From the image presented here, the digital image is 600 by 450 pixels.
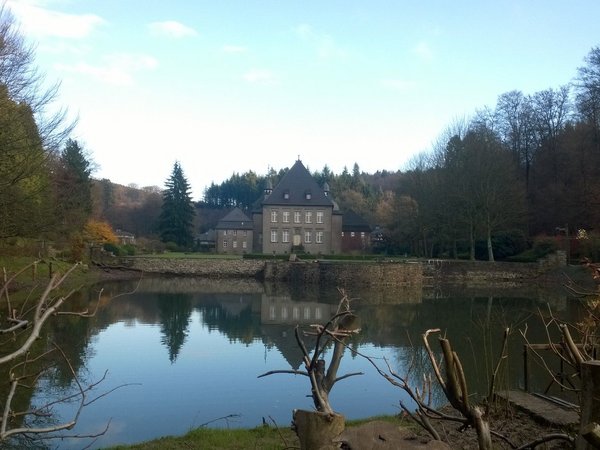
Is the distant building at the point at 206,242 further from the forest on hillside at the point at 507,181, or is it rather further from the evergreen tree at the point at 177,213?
the forest on hillside at the point at 507,181

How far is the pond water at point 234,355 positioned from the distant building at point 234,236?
27.9m

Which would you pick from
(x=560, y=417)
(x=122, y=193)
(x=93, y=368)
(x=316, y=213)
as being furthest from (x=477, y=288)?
(x=122, y=193)

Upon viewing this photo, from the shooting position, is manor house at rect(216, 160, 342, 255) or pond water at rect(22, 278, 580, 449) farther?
manor house at rect(216, 160, 342, 255)

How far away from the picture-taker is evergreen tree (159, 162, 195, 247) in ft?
182

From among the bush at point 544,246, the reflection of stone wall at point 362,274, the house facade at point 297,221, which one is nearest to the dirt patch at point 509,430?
the reflection of stone wall at point 362,274

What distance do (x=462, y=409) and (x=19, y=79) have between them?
54.5ft

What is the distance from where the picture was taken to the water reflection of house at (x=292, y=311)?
65.2 ft

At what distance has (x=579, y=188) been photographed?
110 feet

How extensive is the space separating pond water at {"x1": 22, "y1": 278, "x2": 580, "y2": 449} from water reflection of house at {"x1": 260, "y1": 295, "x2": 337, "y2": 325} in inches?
1.8

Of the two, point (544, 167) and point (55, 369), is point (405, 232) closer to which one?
point (544, 167)

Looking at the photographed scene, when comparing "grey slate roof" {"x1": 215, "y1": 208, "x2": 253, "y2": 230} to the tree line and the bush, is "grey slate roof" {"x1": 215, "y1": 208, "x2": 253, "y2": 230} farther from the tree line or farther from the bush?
the bush

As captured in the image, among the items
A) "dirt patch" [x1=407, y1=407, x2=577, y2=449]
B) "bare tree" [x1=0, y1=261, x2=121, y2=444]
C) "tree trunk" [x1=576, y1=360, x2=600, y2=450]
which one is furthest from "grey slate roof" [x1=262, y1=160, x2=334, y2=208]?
"tree trunk" [x1=576, y1=360, x2=600, y2=450]

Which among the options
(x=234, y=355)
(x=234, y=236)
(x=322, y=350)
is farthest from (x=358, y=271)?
(x=322, y=350)

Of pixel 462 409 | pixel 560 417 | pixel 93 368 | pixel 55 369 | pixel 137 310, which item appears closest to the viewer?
pixel 462 409
